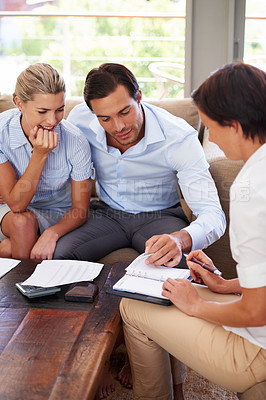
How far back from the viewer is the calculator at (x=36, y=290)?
1.41 m

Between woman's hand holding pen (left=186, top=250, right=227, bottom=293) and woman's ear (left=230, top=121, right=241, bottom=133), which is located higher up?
woman's ear (left=230, top=121, right=241, bottom=133)

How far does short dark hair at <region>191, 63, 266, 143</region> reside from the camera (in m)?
1.04

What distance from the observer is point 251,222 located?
3.30 feet

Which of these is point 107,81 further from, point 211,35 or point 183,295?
point 211,35

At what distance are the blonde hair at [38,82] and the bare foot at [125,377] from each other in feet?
3.42

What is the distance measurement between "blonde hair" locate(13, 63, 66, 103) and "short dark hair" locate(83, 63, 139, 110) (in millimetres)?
114

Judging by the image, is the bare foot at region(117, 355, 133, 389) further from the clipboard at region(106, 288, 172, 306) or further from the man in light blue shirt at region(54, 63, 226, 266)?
the clipboard at region(106, 288, 172, 306)

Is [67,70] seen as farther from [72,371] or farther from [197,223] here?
[72,371]

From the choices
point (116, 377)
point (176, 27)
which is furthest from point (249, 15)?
point (116, 377)

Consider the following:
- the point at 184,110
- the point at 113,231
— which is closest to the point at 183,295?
the point at 113,231

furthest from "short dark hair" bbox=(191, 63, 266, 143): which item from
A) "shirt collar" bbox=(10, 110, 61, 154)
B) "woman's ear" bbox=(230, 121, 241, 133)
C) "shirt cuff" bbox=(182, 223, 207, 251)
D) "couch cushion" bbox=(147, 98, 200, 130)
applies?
"couch cushion" bbox=(147, 98, 200, 130)

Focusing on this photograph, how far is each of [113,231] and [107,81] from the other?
60 cm

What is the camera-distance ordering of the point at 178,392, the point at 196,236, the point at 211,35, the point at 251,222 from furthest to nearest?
the point at 211,35, the point at 196,236, the point at 178,392, the point at 251,222

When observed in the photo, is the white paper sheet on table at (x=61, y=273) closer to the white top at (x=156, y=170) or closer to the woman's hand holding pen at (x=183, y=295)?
the woman's hand holding pen at (x=183, y=295)
